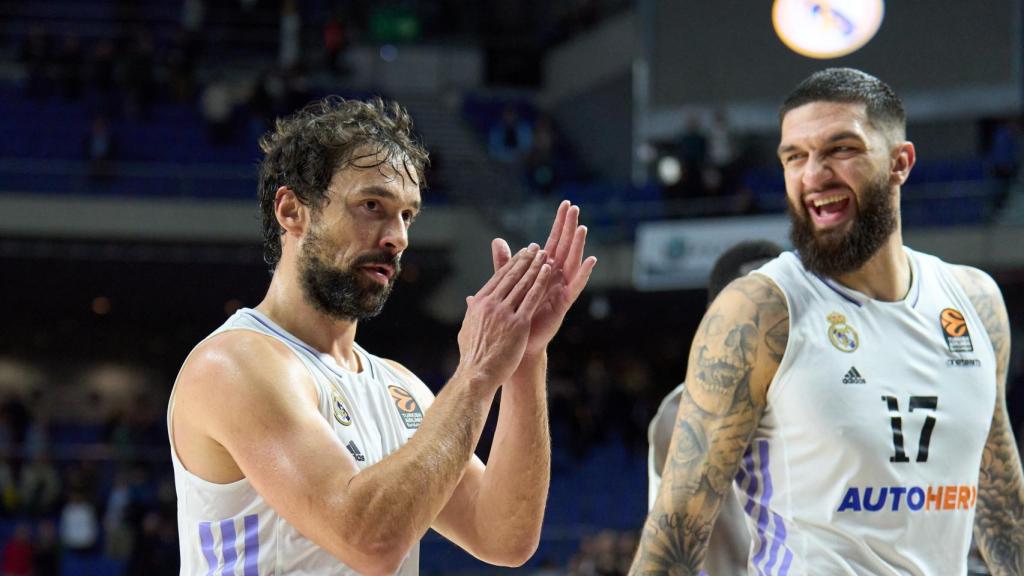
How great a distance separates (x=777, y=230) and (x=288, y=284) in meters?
13.2

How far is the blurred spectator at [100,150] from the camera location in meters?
19.7

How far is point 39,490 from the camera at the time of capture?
15.4 m

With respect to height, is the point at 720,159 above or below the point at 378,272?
above

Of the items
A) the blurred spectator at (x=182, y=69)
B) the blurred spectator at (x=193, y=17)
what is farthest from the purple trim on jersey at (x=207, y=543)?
the blurred spectator at (x=193, y=17)

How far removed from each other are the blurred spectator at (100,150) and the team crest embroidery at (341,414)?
17503 millimetres

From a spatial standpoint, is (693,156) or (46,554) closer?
(46,554)

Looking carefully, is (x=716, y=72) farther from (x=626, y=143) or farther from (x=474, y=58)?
(x=474, y=58)

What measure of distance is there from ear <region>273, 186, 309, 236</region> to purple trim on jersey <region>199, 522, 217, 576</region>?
33.9 inches

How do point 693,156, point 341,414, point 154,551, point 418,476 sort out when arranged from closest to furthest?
point 418,476 → point 341,414 → point 154,551 → point 693,156

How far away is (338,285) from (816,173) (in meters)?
1.43

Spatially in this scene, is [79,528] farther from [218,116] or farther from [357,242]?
[357,242]

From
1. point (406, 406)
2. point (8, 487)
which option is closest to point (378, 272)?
point (406, 406)

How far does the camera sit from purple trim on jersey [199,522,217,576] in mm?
3205

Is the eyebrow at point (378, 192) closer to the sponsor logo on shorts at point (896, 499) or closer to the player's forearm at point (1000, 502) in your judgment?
the sponsor logo on shorts at point (896, 499)
